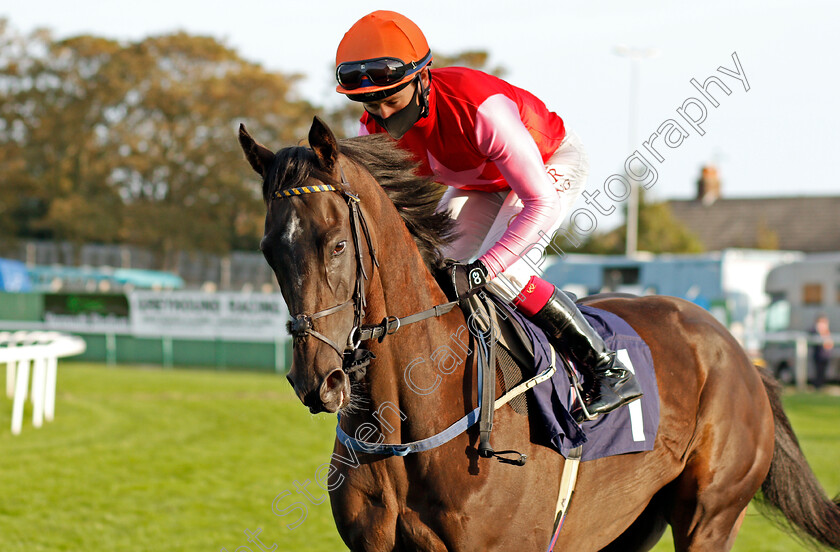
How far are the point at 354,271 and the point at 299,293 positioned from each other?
0.21 metres

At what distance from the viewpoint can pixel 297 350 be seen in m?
2.20

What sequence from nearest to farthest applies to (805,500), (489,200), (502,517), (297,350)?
(297,350) → (502,517) → (489,200) → (805,500)

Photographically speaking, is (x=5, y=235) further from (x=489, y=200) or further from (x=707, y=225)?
(x=489, y=200)

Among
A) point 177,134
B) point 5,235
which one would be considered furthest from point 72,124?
point 5,235

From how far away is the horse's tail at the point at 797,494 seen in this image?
3.91m

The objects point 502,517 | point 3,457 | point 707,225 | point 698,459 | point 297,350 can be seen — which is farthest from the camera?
point 707,225

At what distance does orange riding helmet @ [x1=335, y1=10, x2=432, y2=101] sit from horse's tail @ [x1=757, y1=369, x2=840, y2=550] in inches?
99.7

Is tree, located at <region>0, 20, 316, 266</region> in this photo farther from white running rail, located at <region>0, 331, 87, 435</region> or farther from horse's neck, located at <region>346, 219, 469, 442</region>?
horse's neck, located at <region>346, 219, 469, 442</region>

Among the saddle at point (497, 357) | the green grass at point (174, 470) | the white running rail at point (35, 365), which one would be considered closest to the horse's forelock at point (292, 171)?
the saddle at point (497, 357)

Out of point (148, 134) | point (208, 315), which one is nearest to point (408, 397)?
point (208, 315)

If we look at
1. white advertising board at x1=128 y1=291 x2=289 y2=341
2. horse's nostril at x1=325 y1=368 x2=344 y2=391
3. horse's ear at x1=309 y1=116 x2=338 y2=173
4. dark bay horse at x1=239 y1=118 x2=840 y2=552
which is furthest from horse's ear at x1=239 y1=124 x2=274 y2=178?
white advertising board at x1=128 y1=291 x2=289 y2=341

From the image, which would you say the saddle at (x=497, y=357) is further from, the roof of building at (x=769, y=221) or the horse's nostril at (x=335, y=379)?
the roof of building at (x=769, y=221)

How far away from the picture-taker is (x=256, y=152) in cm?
251

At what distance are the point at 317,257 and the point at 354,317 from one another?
22 centimetres
